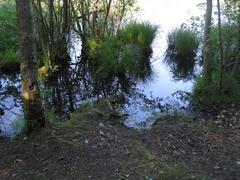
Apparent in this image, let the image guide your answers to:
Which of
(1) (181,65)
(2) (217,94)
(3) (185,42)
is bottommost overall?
(2) (217,94)

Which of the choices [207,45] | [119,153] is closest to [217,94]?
[207,45]

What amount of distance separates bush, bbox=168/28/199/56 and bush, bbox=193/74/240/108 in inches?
167

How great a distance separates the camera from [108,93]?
8461 mm

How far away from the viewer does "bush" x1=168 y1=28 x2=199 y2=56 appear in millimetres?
11234

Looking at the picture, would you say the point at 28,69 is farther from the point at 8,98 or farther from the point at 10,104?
the point at 8,98

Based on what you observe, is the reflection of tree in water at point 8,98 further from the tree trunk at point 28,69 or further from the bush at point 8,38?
the tree trunk at point 28,69

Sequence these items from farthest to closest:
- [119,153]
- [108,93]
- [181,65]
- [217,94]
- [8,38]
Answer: [181,65] → [8,38] → [108,93] → [217,94] → [119,153]

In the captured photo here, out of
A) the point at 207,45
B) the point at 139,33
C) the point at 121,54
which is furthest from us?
the point at 139,33

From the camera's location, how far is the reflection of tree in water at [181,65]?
9859 millimetres

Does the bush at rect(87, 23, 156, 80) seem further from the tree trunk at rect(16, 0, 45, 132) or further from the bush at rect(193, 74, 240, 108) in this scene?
the tree trunk at rect(16, 0, 45, 132)

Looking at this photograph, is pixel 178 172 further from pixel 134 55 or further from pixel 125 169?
pixel 134 55

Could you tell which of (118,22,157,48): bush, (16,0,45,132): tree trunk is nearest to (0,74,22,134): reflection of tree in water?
(16,0,45,132): tree trunk

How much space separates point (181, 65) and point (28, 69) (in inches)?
290

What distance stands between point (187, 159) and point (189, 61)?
23.6 ft
